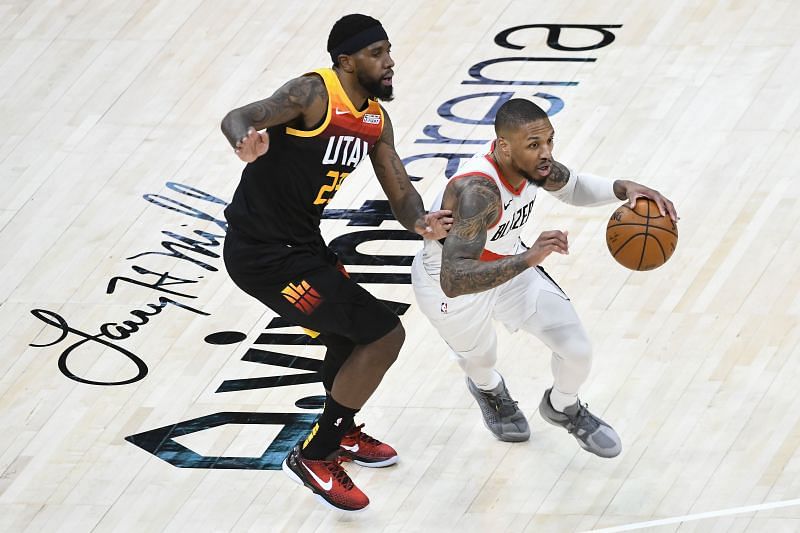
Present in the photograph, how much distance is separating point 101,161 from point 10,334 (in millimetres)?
1984

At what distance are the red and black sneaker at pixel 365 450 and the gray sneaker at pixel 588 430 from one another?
2.67ft

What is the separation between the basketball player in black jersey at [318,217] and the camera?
6223 millimetres

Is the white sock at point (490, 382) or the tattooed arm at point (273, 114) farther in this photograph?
the white sock at point (490, 382)

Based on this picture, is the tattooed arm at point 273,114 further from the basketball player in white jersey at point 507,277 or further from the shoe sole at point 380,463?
the shoe sole at point 380,463

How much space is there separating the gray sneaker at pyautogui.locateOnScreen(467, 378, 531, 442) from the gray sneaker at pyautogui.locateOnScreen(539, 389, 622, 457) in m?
0.27

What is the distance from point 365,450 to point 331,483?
1.47 feet

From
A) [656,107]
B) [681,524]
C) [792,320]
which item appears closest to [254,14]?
[656,107]

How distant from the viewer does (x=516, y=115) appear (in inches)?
241

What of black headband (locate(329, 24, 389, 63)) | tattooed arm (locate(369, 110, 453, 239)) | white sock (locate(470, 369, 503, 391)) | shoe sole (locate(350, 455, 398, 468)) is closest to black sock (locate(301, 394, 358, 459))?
shoe sole (locate(350, 455, 398, 468))

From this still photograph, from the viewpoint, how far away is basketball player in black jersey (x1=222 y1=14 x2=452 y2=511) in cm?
622

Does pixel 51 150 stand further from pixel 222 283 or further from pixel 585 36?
pixel 585 36

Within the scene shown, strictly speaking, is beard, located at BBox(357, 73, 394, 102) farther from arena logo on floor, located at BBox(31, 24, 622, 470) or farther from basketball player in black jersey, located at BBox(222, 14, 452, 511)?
arena logo on floor, located at BBox(31, 24, 622, 470)

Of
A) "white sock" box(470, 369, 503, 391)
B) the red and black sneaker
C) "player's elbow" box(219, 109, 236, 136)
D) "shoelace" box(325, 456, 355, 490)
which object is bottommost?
"white sock" box(470, 369, 503, 391)

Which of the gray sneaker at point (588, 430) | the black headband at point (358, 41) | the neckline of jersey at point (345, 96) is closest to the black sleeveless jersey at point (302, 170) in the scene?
the neckline of jersey at point (345, 96)
